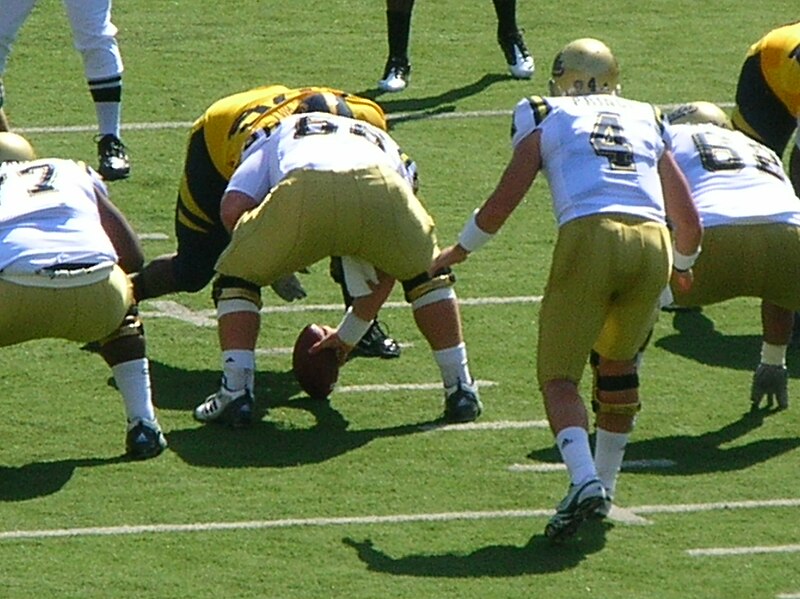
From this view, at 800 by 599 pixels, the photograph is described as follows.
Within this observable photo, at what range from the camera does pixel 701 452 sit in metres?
6.91

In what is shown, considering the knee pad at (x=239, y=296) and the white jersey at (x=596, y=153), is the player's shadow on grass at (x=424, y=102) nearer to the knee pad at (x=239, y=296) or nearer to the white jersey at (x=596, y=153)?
the knee pad at (x=239, y=296)

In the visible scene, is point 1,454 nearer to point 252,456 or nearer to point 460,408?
point 252,456

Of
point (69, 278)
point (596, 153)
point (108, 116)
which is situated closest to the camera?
point (596, 153)

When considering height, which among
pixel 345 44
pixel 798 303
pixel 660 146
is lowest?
pixel 345 44

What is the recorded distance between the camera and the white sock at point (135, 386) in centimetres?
679

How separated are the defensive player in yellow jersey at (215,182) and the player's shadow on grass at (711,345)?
1.04 meters

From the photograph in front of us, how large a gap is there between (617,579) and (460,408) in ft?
4.76

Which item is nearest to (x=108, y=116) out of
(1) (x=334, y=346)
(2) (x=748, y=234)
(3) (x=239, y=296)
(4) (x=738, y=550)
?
(1) (x=334, y=346)

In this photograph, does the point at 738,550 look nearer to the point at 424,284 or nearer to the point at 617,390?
the point at 617,390

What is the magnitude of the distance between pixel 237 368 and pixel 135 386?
395 mm

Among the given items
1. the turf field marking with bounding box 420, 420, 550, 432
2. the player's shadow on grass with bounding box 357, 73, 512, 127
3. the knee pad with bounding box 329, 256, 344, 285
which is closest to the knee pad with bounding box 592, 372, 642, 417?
the turf field marking with bounding box 420, 420, 550, 432

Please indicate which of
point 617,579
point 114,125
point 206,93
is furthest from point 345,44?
point 617,579

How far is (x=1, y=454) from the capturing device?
686 centimetres


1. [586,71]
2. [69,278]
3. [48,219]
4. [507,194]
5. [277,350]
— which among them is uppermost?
[586,71]
